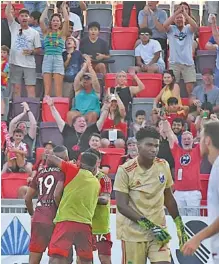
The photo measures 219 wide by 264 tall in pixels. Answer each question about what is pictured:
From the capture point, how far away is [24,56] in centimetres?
1662

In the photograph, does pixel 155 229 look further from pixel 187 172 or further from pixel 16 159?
pixel 16 159

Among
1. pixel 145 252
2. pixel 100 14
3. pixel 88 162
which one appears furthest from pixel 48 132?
pixel 145 252

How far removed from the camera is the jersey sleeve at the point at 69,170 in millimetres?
10328

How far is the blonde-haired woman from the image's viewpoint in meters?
15.7

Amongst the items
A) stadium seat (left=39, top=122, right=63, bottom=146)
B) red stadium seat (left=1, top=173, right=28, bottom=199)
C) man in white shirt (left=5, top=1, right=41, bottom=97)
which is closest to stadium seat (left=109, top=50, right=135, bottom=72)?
man in white shirt (left=5, top=1, right=41, bottom=97)

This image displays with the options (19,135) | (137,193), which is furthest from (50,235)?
(19,135)

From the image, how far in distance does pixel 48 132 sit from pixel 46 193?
14.7 ft

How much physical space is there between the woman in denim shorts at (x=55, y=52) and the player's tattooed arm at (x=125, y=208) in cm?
748

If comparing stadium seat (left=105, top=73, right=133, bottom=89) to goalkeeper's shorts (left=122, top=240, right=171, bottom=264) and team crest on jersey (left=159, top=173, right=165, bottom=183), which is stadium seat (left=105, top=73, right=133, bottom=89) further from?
goalkeeper's shorts (left=122, top=240, right=171, bottom=264)

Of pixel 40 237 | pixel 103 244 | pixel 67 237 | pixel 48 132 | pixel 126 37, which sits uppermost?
pixel 126 37

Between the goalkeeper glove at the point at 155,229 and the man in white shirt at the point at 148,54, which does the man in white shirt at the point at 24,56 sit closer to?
the man in white shirt at the point at 148,54

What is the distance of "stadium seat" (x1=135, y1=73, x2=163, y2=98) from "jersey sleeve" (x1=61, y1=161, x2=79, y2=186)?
19.0ft

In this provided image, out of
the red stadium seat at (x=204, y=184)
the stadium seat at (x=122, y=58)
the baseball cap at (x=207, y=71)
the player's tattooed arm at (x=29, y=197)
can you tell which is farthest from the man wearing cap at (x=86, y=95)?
the player's tattooed arm at (x=29, y=197)

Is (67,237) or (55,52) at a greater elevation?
(55,52)
